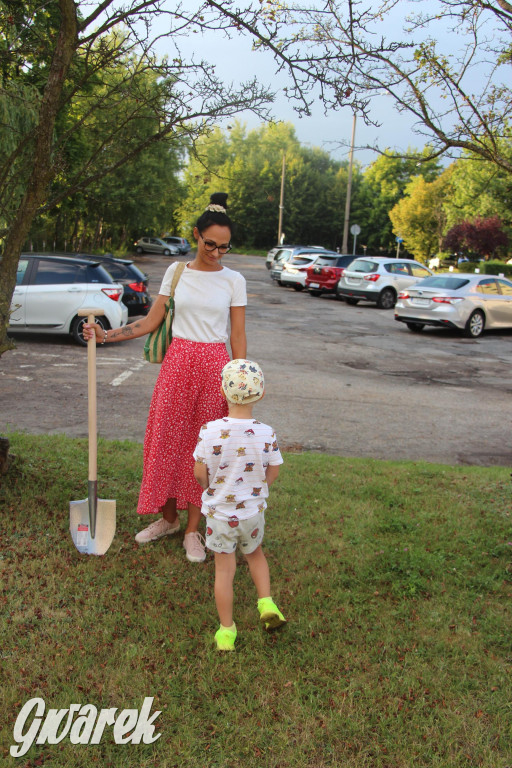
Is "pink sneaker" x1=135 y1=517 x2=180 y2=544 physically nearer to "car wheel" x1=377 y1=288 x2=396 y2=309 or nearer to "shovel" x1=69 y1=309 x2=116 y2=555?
"shovel" x1=69 y1=309 x2=116 y2=555

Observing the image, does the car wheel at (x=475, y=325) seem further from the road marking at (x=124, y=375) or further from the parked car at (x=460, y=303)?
the road marking at (x=124, y=375)

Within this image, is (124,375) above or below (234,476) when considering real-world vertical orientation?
below

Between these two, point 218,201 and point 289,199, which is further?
point 289,199

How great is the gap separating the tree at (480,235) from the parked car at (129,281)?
37.9 m

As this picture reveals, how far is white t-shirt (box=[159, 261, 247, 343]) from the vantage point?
3.84 m

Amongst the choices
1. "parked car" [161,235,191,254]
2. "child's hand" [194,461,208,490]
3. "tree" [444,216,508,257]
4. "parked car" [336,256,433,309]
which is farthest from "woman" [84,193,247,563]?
"parked car" [161,235,191,254]

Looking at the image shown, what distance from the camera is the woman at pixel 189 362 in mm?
3848

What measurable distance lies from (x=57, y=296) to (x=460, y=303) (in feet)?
29.5

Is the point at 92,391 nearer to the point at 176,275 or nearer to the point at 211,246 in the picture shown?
the point at 176,275

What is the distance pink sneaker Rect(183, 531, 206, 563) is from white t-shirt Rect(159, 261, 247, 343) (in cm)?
118

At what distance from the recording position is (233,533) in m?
3.20

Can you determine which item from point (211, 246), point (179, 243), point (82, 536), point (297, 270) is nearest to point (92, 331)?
point (211, 246)

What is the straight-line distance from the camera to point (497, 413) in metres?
9.07

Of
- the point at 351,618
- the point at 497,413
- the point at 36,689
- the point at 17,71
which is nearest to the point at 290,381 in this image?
the point at 497,413
